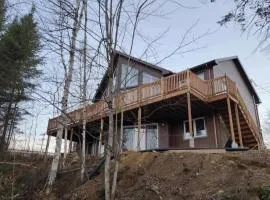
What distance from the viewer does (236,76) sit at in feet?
67.3

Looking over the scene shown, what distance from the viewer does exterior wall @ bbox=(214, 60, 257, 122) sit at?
17817 millimetres

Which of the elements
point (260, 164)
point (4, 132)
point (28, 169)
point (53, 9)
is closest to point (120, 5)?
point (53, 9)

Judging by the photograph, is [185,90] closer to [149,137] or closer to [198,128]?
[198,128]

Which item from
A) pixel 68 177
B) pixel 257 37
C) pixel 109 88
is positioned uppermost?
pixel 257 37

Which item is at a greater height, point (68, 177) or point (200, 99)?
point (200, 99)

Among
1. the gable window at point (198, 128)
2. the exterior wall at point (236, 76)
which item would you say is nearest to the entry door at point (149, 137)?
the gable window at point (198, 128)

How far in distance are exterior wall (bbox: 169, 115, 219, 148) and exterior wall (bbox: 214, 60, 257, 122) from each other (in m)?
3.19

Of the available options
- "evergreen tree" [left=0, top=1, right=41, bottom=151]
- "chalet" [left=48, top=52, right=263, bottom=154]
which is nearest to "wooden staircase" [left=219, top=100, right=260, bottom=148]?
"chalet" [left=48, top=52, right=263, bottom=154]

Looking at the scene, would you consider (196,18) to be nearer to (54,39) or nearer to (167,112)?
(54,39)

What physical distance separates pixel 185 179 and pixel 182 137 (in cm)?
807

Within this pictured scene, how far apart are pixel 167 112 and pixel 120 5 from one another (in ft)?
34.7

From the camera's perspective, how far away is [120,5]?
5.96m

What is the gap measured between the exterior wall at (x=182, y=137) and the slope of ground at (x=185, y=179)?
205 inches

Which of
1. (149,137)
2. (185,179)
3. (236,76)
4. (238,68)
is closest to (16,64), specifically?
(149,137)
